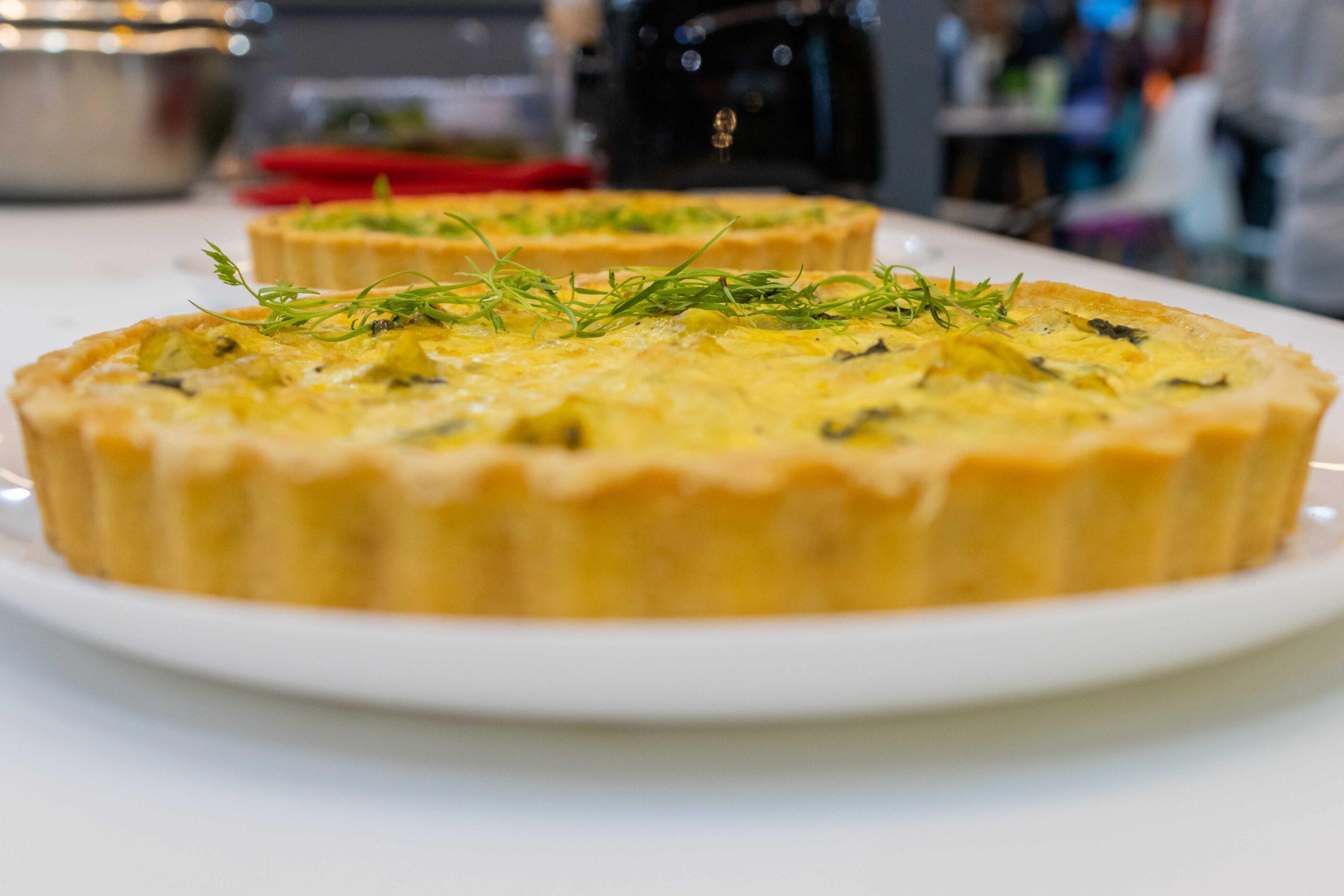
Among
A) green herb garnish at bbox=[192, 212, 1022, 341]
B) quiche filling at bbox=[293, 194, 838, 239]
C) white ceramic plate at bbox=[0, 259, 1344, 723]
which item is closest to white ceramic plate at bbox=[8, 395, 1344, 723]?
white ceramic plate at bbox=[0, 259, 1344, 723]

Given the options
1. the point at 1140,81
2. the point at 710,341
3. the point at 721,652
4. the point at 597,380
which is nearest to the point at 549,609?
the point at 721,652

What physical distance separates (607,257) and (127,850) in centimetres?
156

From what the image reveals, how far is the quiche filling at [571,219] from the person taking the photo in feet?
8.21

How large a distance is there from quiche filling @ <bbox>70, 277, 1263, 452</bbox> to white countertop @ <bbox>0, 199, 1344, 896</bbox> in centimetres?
23

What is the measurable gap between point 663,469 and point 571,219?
5.85 ft

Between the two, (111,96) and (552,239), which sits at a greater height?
(111,96)

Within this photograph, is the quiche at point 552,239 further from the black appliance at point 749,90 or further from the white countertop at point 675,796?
the white countertop at point 675,796

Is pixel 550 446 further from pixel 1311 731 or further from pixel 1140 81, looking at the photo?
pixel 1140 81

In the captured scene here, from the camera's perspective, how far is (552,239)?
225 cm

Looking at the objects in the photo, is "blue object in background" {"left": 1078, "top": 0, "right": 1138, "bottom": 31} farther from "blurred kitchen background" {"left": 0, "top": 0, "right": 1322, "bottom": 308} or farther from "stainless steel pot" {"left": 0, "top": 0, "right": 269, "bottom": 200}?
"stainless steel pot" {"left": 0, "top": 0, "right": 269, "bottom": 200}

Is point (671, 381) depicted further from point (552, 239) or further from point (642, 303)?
point (552, 239)

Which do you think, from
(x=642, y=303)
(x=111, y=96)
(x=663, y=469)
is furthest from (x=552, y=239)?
(x=111, y=96)

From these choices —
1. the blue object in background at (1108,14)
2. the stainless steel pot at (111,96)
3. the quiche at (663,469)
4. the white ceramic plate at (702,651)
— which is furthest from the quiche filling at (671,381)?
the blue object in background at (1108,14)

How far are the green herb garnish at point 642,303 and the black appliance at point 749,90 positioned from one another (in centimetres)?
206
